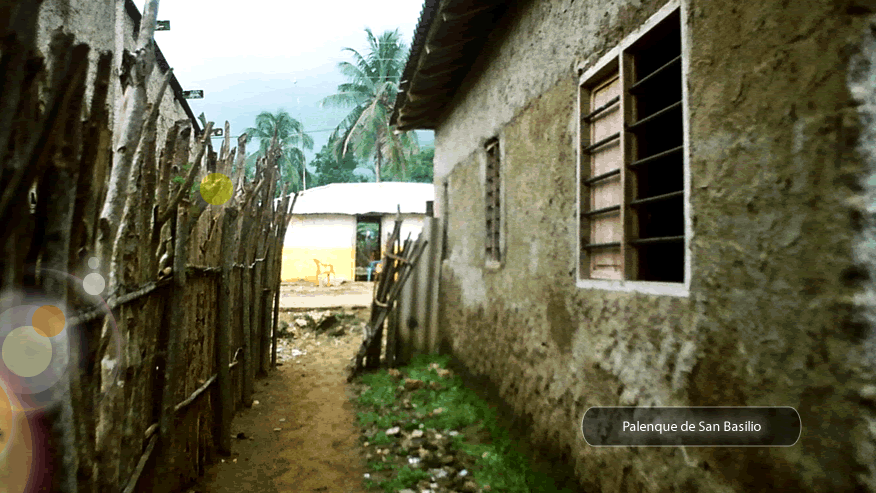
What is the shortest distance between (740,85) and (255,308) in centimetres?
472

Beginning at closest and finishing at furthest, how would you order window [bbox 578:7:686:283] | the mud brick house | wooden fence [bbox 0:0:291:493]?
wooden fence [bbox 0:0:291:493], the mud brick house, window [bbox 578:7:686:283]

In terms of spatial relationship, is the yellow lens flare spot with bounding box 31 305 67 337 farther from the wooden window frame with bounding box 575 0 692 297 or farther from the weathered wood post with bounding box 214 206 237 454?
the weathered wood post with bounding box 214 206 237 454

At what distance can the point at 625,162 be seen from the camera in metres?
2.48

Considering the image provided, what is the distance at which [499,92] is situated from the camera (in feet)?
14.9

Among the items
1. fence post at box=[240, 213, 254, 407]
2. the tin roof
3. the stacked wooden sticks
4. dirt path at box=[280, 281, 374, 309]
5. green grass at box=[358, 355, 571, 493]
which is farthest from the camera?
dirt path at box=[280, 281, 374, 309]

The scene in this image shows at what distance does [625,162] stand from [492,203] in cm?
242

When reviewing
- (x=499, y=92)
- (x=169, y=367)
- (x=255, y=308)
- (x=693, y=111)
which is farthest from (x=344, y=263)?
(x=693, y=111)

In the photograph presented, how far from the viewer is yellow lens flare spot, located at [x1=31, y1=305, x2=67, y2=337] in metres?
1.21

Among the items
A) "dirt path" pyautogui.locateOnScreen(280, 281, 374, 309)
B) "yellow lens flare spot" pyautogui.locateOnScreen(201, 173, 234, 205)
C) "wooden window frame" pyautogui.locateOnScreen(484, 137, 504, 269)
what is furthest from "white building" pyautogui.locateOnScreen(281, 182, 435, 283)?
"yellow lens flare spot" pyautogui.locateOnScreen(201, 173, 234, 205)

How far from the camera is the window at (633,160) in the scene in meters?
2.39

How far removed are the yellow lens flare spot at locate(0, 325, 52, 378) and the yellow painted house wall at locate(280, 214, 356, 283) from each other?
633 inches

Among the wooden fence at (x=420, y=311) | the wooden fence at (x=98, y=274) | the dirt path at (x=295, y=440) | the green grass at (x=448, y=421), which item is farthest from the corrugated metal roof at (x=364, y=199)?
the wooden fence at (x=98, y=274)

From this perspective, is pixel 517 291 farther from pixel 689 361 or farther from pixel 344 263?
pixel 344 263

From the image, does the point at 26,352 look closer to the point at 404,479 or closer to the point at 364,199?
the point at 404,479
